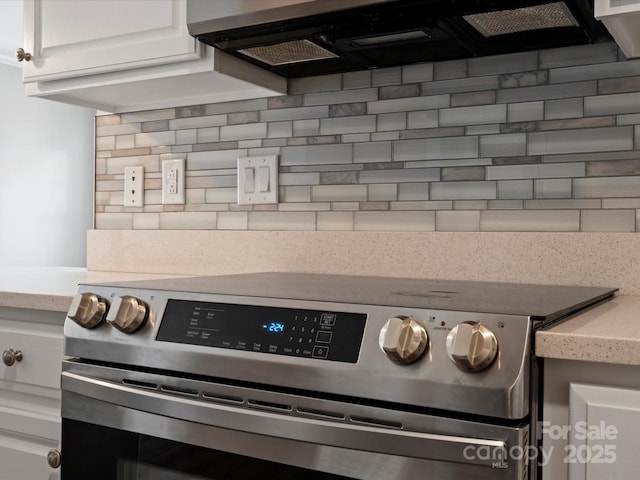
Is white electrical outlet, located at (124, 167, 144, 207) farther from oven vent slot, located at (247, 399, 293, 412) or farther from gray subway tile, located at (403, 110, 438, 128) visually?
oven vent slot, located at (247, 399, 293, 412)

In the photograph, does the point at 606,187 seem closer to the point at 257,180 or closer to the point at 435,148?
the point at 435,148

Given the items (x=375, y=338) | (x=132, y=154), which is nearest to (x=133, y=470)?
(x=375, y=338)

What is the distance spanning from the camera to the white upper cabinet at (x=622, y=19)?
1.08 metres

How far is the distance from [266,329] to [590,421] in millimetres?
463

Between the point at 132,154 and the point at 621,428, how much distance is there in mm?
1640

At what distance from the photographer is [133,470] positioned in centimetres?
A: 114

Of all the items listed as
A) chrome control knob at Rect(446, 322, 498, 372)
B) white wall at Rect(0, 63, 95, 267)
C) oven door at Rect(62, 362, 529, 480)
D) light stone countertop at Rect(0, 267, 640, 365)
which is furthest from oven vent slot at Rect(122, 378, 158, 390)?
white wall at Rect(0, 63, 95, 267)

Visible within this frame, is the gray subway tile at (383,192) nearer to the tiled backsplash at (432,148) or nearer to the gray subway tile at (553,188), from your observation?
the tiled backsplash at (432,148)

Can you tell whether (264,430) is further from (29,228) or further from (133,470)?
(29,228)

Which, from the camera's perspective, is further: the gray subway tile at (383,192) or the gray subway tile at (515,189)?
the gray subway tile at (383,192)

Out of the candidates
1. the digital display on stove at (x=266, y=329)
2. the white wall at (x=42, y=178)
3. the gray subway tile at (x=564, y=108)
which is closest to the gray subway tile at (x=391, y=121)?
the gray subway tile at (x=564, y=108)

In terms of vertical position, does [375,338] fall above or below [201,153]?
below

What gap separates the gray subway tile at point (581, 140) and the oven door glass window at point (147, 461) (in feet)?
2.93

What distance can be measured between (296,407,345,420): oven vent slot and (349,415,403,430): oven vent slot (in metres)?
0.02
